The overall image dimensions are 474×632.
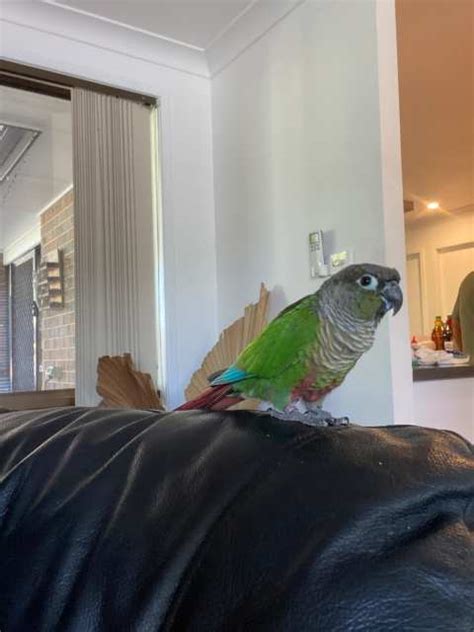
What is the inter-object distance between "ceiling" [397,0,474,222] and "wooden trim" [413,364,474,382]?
1450 millimetres

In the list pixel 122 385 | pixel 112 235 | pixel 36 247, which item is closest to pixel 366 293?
pixel 122 385

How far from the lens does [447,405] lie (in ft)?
6.64

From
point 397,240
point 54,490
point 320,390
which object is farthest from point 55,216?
point 54,490

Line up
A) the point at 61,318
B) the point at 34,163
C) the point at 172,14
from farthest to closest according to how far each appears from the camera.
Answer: the point at 34,163 < the point at 61,318 < the point at 172,14

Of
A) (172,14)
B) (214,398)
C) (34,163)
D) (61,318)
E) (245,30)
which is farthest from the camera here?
(34,163)

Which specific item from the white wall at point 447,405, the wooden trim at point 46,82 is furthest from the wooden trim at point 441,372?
the wooden trim at point 46,82

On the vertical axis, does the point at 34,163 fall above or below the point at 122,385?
above

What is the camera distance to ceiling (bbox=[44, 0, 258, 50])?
2.21 metres

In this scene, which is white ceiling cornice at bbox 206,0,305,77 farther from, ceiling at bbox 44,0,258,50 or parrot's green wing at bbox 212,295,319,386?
parrot's green wing at bbox 212,295,319,386

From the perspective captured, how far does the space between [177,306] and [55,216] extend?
78cm

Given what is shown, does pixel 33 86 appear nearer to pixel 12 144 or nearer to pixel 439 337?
Result: pixel 12 144

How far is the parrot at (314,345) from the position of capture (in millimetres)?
1061

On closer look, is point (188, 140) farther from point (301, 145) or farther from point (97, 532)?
point (97, 532)

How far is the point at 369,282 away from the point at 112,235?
162 cm
